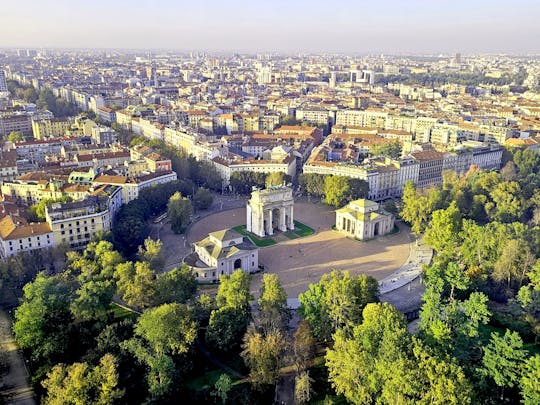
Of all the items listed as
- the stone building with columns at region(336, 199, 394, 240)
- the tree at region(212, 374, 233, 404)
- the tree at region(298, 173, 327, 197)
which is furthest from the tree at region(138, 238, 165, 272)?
the tree at region(298, 173, 327, 197)

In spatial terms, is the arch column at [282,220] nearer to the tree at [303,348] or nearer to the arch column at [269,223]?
the arch column at [269,223]

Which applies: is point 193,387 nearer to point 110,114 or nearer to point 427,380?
point 427,380

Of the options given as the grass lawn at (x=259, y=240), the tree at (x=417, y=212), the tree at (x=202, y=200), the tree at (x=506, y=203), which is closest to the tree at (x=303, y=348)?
the grass lawn at (x=259, y=240)

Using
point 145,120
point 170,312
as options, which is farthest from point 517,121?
point 170,312

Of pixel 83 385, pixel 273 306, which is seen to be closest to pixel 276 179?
pixel 273 306

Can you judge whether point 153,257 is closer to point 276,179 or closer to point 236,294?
point 236,294

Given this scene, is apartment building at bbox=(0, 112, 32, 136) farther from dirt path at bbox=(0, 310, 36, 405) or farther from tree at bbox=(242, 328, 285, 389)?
tree at bbox=(242, 328, 285, 389)
